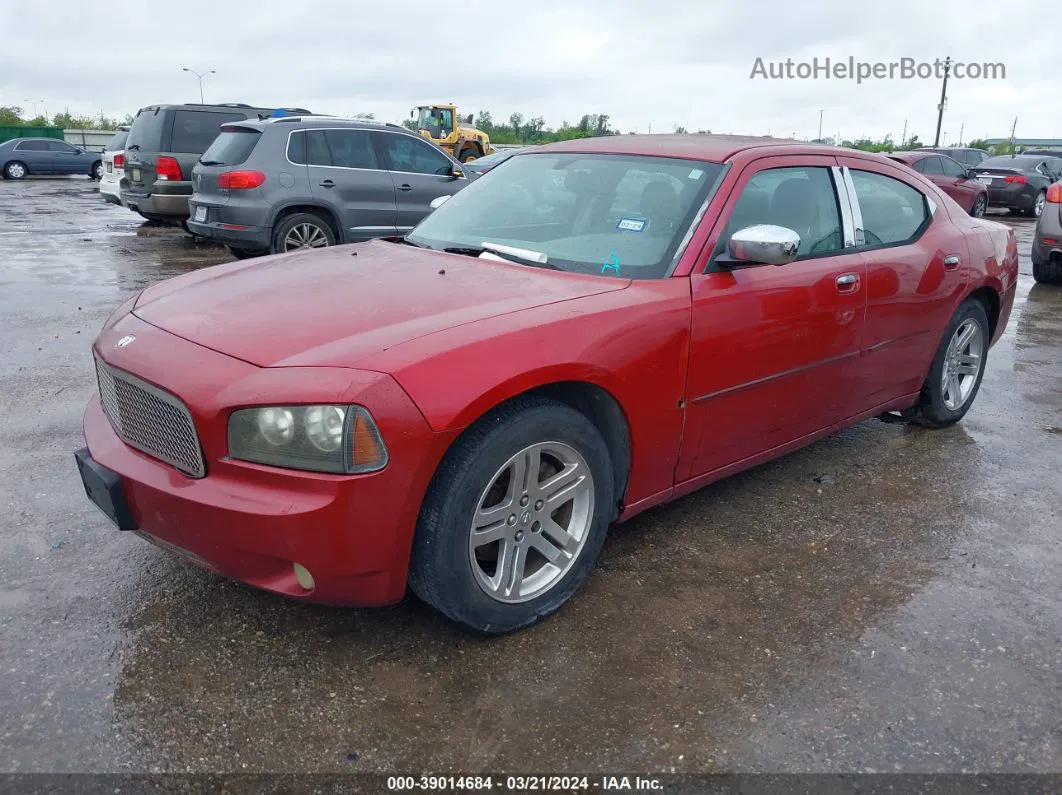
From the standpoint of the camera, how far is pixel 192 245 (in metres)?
12.7

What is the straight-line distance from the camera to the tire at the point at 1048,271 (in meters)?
10.1

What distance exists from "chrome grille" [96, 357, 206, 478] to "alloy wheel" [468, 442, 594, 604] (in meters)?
0.84

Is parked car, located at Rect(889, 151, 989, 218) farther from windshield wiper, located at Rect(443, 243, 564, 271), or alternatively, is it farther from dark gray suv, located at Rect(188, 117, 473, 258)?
windshield wiper, located at Rect(443, 243, 564, 271)

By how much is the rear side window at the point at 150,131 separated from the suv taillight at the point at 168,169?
0.88ft

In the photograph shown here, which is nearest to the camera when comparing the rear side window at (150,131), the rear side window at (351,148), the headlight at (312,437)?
the headlight at (312,437)

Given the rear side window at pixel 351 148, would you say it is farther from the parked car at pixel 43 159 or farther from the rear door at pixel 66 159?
the rear door at pixel 66 159

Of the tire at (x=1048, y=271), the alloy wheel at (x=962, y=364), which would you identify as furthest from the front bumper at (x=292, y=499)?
the tire at (x=1048, y=271)

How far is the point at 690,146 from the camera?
149 inches

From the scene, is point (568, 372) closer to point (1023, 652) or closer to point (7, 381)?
point (1023, 652)

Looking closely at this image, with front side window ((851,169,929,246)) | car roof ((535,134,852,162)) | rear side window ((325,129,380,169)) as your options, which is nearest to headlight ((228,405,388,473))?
car roof ((535,134,852,162))

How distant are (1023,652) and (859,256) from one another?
1.84 meters

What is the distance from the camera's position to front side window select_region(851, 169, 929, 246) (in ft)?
13.5

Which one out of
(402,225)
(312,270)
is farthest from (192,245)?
(312,270)

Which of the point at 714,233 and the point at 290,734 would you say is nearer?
the point at 290,734
